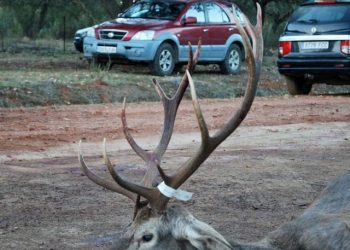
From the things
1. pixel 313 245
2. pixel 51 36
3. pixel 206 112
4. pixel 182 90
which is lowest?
pixel 51 36

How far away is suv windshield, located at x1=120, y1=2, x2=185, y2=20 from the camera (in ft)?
64.0

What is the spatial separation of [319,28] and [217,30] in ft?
14.0

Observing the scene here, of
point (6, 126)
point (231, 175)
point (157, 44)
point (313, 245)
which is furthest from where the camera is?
point (157, 44)

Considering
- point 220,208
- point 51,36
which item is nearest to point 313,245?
point 220,208

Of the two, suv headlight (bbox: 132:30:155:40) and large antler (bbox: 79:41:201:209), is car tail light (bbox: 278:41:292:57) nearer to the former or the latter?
suv headlight (bbox: 132:30:155:40)

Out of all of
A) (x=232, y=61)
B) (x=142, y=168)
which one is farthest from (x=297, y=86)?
(x=142, y=168)

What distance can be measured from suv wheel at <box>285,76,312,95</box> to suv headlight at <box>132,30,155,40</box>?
2.96m

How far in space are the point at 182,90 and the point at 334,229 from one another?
1.26 meters

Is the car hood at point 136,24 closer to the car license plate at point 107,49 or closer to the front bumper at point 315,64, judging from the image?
the car license plate at point 107,49

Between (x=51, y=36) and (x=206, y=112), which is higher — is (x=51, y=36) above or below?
below

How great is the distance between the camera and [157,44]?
18.3 metres

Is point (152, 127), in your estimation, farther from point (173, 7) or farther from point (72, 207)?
point (173, 7)

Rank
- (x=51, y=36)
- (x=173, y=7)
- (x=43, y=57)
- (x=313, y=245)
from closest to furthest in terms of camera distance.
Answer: (x=313, y=245) < (x=173, y=7) < (x=43, y=57) < (x=51, y=36)

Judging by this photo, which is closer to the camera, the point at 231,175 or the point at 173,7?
the point at 231,175
